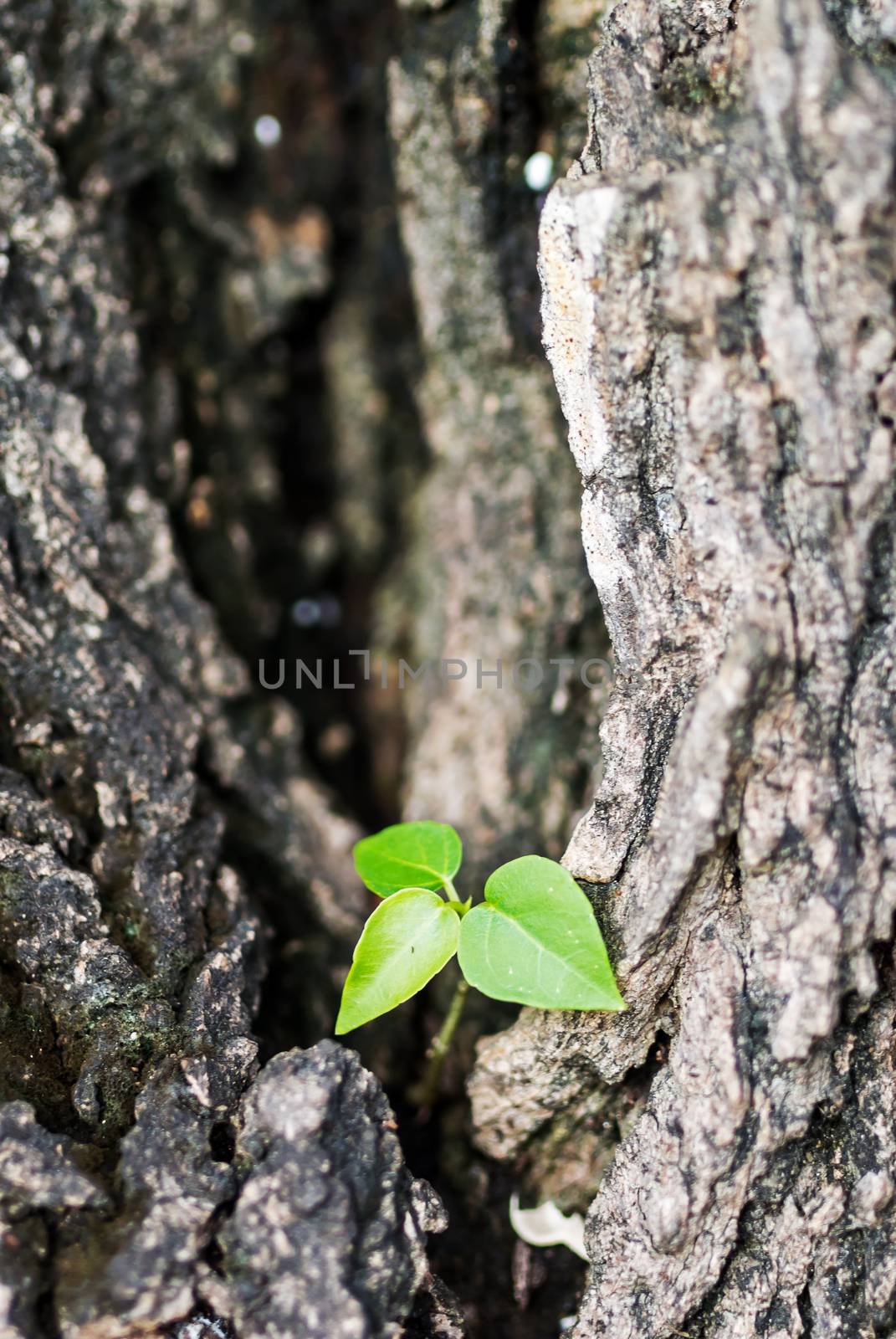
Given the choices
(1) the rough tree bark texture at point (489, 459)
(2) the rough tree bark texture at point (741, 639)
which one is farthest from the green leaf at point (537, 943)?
(1) the rough tree bark texture at point (489, 459)

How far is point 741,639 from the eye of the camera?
54.1 inches

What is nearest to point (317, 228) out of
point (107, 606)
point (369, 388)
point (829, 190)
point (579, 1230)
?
point (369, 388)

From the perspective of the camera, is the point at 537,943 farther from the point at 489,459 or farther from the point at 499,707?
the point at 489,459

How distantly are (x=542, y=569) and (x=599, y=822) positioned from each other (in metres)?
0.78

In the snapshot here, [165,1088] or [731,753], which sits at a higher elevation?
[731,753]

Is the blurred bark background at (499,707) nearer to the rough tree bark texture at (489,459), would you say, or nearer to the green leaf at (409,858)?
the rough tree bark texture at (489,459)

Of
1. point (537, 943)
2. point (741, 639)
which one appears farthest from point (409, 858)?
point (741, 639)

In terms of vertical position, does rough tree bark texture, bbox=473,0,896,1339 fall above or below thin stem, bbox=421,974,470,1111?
above

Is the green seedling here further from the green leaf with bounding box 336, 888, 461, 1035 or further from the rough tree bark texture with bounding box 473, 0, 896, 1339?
the rough tree bark texture with bounding box 473, 0, 896, 1339

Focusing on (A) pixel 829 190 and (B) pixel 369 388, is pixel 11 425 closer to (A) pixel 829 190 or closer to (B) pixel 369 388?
(B) pixel 369 388

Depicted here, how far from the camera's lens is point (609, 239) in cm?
141

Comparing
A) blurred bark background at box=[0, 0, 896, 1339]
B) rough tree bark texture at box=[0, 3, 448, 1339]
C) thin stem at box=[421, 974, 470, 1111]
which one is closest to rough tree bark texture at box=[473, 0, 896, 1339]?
blurred bark background at box=[0, 0, 896, 1339]

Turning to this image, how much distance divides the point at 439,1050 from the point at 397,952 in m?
0.39

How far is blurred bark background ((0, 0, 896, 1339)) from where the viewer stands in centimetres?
136
